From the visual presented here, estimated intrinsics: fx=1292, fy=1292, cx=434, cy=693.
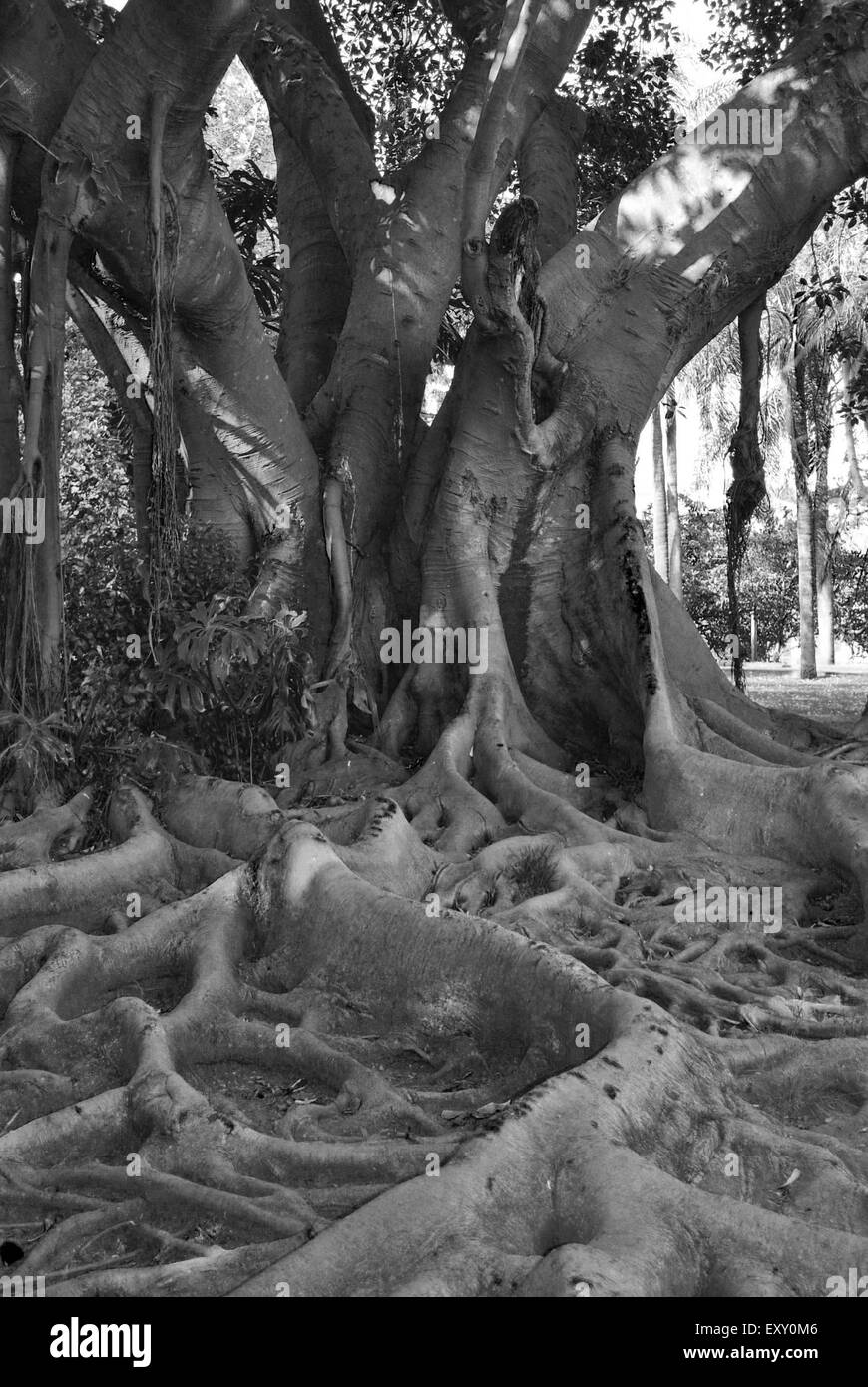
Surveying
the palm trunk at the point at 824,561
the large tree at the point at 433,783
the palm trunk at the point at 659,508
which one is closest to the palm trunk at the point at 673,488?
the palm trunk at the point at 659,508

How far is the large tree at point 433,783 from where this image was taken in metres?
3.06

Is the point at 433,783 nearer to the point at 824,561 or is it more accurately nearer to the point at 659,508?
the point at 659,508

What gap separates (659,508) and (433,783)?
16904mm

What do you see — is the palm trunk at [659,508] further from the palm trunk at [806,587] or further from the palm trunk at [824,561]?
the palm trunk at [824,561]

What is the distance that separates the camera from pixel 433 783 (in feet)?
21.2

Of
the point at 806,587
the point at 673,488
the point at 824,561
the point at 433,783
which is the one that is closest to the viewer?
the point at 433,783

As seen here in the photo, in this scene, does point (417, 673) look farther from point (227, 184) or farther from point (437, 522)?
point (227, 184)

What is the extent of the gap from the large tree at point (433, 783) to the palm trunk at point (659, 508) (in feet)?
38.3

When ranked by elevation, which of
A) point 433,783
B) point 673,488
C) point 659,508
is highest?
point 673,488

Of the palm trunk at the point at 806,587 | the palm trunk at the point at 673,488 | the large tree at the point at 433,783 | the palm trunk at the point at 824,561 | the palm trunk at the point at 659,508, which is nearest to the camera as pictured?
the large tree at the point at 433,783

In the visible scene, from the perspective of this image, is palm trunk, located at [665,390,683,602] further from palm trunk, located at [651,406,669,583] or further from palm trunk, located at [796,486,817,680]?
palm trunk, located at [796,486,817,680]

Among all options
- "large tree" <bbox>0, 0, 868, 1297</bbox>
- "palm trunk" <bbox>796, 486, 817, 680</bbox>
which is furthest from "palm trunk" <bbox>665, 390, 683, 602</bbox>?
"large tree" <bbox>0, 0, 868, 1297</bbox>

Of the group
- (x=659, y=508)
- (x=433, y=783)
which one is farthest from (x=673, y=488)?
(x=433, y=783)

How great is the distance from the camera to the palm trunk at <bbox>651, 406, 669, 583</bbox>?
71.9 ft
